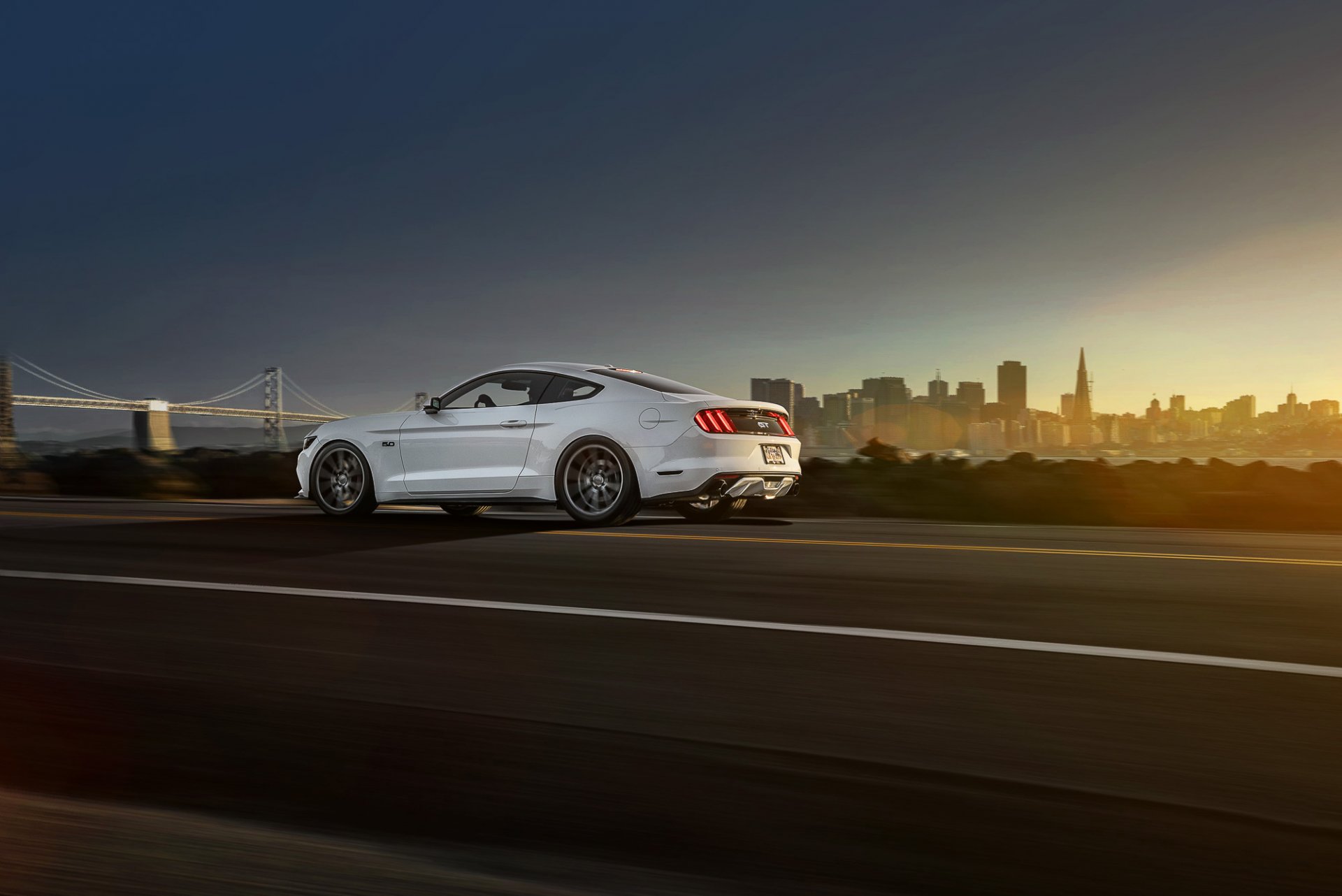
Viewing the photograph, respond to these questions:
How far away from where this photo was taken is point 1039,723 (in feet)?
11.1

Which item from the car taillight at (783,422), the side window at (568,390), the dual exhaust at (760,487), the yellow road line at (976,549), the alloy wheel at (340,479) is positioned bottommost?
the yellow road line at (976,549)

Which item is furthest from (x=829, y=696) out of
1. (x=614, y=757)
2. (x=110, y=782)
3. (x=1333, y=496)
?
(x=1333, y=496)

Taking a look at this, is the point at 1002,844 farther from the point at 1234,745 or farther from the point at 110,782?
the point at 110,782

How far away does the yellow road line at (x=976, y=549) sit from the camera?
7.55 meters

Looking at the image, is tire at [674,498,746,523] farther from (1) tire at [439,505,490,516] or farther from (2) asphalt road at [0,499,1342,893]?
(2) asphalt road at [0,499,1342,893]

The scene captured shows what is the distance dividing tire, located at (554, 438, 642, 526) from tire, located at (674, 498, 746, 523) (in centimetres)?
139

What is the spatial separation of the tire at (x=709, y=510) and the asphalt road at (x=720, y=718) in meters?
4.46

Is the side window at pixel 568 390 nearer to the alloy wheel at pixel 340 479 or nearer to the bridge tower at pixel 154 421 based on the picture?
the alloy wheel at pixel 340 479

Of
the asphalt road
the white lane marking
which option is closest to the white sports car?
the asphalt road

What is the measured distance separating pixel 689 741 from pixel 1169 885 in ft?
4.69

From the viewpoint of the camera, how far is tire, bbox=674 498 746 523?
11.4 m

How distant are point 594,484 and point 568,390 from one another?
98 cm

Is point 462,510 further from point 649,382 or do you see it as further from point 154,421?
point 154,421

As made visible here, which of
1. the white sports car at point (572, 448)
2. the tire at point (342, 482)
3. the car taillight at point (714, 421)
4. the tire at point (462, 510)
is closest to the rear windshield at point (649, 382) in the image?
the white sports car at point (572, 448)
